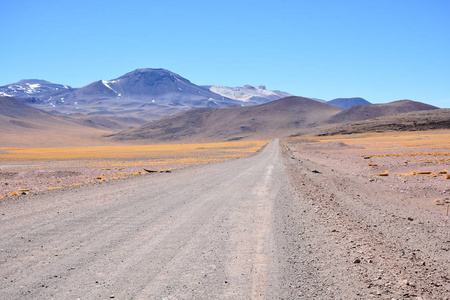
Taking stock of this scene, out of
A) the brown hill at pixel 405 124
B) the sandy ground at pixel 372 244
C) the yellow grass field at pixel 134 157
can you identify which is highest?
the brown hill at pixel 405 124

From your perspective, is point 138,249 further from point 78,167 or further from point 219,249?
point 78,167

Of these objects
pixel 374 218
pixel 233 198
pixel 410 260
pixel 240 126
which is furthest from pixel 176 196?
pixel 240 126

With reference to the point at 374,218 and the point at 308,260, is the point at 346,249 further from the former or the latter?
the point at 374,218

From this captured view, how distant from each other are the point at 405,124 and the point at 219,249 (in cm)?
13647

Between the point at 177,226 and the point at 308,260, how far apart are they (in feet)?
12.5

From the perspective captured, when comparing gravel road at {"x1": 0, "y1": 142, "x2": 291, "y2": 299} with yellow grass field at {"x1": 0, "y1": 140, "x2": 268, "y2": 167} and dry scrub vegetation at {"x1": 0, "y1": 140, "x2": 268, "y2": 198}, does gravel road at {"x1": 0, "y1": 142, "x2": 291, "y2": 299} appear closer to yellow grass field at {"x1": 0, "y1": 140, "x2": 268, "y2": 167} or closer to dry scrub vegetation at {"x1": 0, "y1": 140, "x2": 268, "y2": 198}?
dry scrub vegetation at {"x1": 0, "y1": 140, "x2": 268, "y2": 198}

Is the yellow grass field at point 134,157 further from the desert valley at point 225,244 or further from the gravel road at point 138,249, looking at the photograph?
the gravel road at point 138,249

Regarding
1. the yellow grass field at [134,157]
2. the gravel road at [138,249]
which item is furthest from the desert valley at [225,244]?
the yellow grass field at [134,157]

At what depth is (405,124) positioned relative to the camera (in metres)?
129

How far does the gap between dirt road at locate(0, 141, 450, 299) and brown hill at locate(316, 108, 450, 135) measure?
414 feet

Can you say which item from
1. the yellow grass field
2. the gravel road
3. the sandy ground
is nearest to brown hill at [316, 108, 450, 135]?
the yellow grass field

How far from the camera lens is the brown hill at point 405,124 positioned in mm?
124875

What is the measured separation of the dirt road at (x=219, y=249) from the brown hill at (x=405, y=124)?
126227mm

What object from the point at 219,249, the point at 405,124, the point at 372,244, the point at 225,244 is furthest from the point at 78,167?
the point at 405,124
